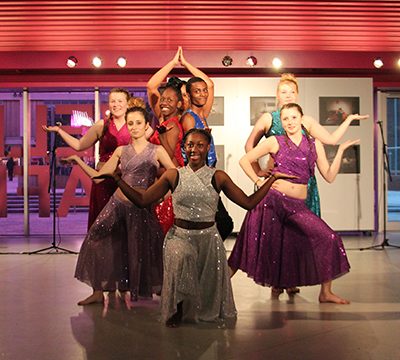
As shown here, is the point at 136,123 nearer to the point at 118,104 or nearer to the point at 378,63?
the point at 118,104

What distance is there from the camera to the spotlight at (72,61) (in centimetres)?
999

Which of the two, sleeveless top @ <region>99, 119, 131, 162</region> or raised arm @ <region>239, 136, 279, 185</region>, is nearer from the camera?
raised arm @ <region>239, 136, 279, 185</region>

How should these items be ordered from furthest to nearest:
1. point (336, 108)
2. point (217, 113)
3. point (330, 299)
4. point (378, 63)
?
point (336, 108)
point (217, 113)
point (378, 63)
point (330, 299)

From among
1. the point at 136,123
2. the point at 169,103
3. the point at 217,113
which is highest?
the point at 217,113

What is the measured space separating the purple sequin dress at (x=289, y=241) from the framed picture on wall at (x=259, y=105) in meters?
4.63

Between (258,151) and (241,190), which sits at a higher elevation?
(258,151)

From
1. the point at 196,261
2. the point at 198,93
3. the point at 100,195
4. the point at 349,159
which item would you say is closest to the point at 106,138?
the point at 100,195

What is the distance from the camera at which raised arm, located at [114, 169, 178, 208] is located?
15.6 ft

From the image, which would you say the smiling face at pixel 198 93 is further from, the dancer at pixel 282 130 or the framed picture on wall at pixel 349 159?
the framed picture on wall at pixel 349 159

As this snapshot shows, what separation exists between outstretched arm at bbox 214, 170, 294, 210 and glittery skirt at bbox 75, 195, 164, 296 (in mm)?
900

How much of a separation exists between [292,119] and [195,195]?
4.02 ft

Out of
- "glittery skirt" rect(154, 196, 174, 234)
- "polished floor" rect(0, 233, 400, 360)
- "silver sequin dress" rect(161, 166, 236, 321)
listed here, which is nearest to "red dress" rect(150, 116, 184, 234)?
"glittery skirt" rect(154, 196, 174, 234)

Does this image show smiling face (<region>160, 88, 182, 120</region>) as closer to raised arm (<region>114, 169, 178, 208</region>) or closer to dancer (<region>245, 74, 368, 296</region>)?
dancer (<region>245, 74, 368, 296</region>)

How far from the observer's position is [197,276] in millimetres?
4910
